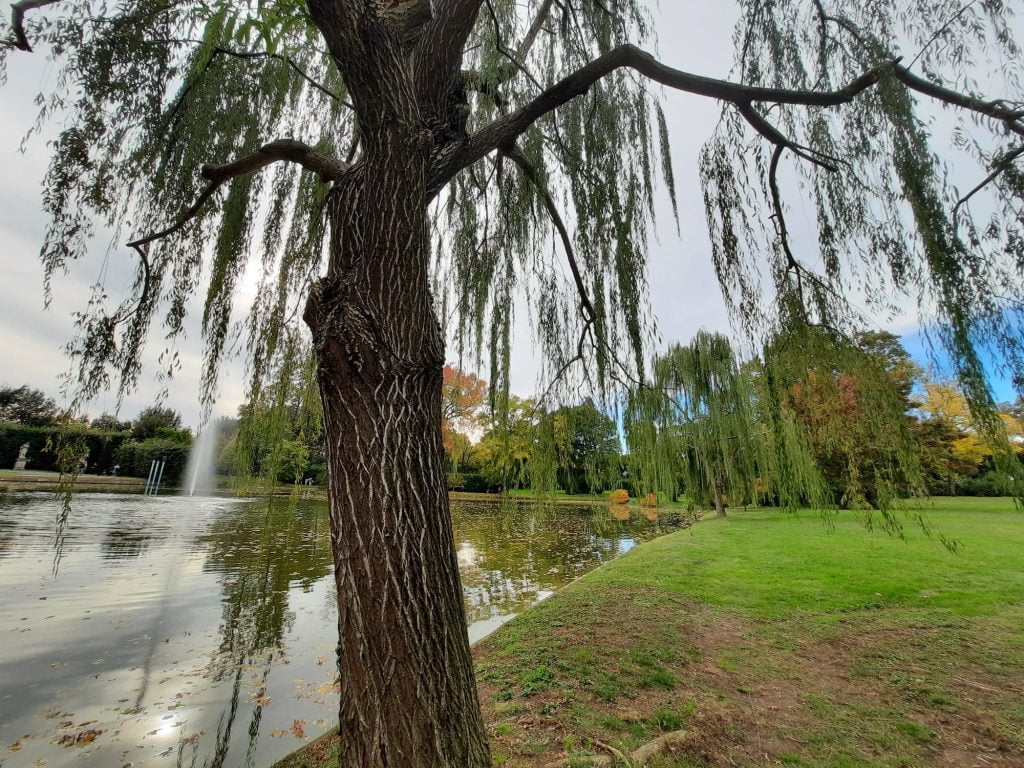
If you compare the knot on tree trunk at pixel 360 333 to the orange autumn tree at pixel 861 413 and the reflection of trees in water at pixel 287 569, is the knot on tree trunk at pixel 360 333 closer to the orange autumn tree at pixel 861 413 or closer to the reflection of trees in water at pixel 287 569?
the reflection of trees in water at pixel 287 569

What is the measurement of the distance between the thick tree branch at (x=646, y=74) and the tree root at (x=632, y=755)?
2.82 meters

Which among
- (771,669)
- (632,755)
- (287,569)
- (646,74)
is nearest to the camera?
(632,755)

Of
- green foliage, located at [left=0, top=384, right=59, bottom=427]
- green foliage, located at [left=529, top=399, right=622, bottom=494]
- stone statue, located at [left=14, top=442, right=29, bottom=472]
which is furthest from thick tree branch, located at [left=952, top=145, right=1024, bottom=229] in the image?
green foliage, located at [left=0, top=384, right=59, bottom=427]

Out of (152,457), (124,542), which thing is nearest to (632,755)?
(124,542)

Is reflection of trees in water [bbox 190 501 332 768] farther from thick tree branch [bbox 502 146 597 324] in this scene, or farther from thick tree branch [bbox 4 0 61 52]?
thick tree branch [bbox 4 0 61 52]

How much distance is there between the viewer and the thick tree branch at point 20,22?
200 cm

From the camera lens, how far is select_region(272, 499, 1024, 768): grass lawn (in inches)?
82.1

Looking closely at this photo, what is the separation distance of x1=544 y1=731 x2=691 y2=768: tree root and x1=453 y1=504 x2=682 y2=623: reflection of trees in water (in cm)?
111

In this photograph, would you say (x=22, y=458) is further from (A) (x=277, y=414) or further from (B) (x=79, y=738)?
(A) (x=277, y=414)

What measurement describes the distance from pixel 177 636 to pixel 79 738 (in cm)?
156

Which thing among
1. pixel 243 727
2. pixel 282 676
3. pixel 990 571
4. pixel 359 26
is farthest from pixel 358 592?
pixel 990 571

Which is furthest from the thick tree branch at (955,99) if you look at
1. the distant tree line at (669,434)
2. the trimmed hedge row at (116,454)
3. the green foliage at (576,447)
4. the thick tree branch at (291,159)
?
the trimmed hedge row at (116,454)

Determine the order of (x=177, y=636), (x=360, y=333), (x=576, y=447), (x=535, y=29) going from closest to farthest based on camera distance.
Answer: (x=360, y=333)
(x=576, y=447)
(x=535, y=29)
(x=177, y=636)

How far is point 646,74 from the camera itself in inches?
91.7
